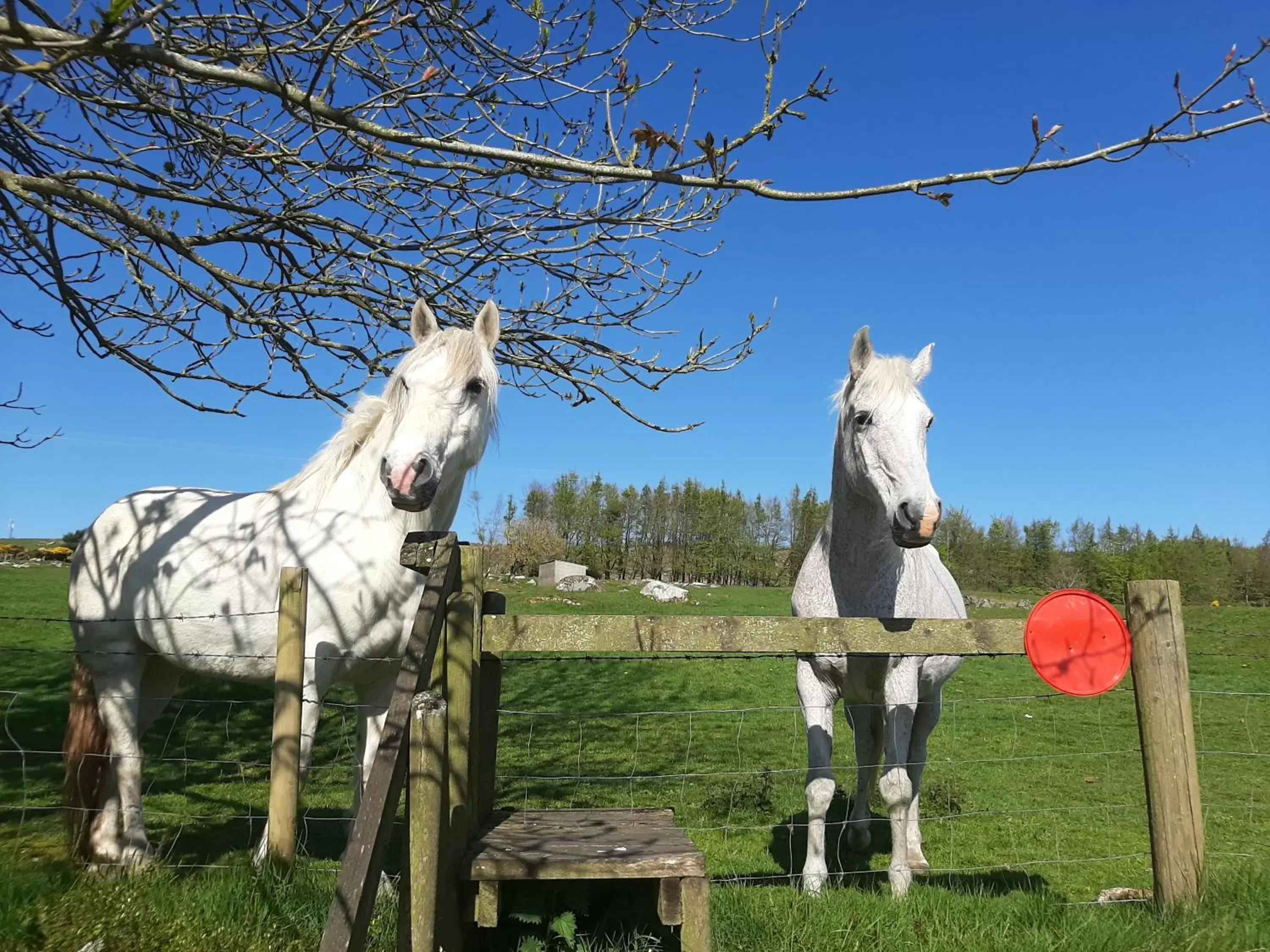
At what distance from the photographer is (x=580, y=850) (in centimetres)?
271

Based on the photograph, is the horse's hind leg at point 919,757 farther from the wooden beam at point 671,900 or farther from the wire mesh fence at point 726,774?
the wooden beam at point 671,900

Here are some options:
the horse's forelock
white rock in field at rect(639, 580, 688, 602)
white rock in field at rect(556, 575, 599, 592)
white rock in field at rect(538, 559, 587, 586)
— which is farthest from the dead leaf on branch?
white rock in field at rect(538, 559, 587, 586)

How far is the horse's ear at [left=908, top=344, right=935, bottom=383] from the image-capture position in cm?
369

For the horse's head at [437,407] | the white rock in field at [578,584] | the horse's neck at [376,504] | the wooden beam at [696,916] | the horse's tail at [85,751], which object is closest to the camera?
the wooden beam at [696,916]

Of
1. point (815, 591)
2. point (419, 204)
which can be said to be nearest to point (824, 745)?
point (815, 591)

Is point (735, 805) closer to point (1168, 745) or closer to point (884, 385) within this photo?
point (1168, 745)

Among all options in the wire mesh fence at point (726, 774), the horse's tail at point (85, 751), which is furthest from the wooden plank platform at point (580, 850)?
the horse's tail at point (85, 751)

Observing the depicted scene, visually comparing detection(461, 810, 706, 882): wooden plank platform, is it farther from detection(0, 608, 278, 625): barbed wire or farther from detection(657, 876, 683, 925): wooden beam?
detection(0, 608, 278, 625): barbed wire

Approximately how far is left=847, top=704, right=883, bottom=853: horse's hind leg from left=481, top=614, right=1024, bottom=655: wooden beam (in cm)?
119

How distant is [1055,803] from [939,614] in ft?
11.6

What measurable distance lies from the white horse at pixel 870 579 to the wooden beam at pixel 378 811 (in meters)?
1.81

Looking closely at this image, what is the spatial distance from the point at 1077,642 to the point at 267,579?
360 cm

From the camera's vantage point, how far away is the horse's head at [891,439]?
10.0 ft

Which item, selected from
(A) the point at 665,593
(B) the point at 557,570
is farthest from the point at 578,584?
(B) the point at 557,570
